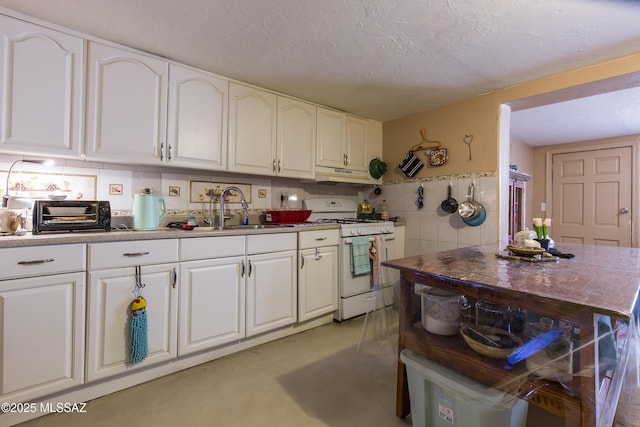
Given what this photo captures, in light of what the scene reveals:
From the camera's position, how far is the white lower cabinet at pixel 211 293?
1859mm

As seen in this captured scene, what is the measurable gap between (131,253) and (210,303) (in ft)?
1.92

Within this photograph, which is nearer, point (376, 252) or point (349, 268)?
point (349, 268)

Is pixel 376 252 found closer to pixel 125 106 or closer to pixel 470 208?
pixel 470 208

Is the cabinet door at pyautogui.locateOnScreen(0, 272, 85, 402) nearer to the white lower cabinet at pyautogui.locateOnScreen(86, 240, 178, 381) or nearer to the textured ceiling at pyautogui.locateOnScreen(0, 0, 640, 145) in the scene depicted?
the white lower cabinet at pyautogui.locateOnScreen(86, 240, 178, 381)

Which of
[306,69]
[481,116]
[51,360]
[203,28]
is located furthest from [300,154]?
[51,360]

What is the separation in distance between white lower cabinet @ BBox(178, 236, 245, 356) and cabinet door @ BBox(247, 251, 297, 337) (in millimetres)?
73

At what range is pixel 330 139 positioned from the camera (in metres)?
3.04

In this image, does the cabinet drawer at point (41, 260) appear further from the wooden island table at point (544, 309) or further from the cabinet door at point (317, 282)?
the wooden island table at point (544, 309)

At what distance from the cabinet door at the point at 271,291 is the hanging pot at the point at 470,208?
1620 millimetres

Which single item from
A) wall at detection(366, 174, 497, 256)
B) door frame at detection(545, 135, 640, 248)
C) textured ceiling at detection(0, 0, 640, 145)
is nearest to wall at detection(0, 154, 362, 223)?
textured ceiling at detection(0, 0, 640, 145)

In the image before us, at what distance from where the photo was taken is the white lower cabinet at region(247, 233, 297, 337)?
2141 millimetres

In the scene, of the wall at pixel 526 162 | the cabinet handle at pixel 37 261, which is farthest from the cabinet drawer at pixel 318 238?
the wall at pixel 526 162

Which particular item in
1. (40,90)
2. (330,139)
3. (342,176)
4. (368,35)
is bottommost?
(342,176)

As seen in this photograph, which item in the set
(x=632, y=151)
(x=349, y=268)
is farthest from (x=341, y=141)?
(x=632, y=151)
